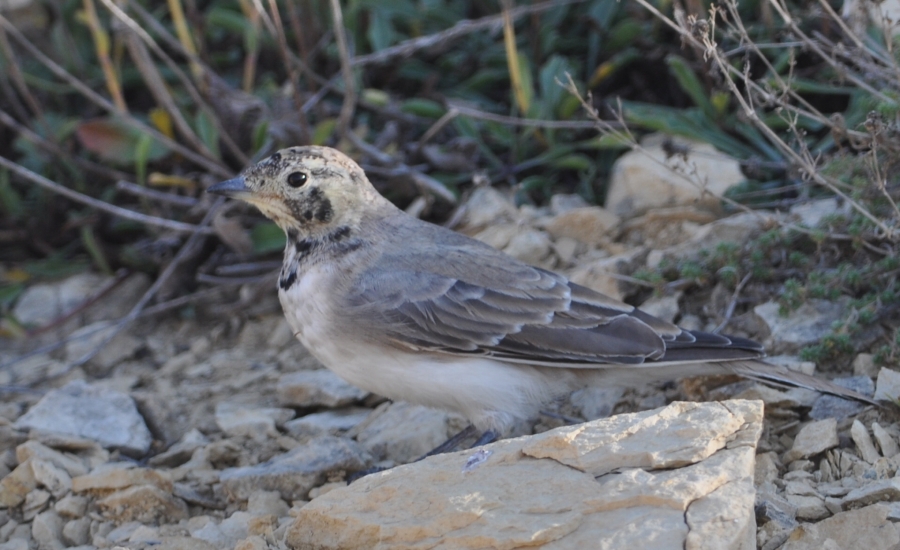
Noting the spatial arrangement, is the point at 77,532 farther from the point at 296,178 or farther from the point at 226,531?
the point at 296,178

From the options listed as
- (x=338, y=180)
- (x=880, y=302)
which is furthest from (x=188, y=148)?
(x=880, y=302)

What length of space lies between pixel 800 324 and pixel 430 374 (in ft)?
5.75

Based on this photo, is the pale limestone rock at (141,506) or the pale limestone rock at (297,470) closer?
the pale limestone rock at (141,506)

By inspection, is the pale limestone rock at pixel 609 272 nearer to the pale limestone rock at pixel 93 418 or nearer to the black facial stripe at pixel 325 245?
the black facial stripe at pixel 325 245

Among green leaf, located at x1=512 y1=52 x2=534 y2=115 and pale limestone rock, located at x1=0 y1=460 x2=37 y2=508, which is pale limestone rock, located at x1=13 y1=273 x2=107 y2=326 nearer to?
pale limestone rock, located at x1=0 y1=460 x2=37 y2=508

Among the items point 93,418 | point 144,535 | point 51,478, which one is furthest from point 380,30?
point 144,535

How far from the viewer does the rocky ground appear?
10.2 ft

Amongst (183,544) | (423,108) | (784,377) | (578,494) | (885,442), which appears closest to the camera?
(578,494)

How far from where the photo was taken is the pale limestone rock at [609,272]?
5.36 m

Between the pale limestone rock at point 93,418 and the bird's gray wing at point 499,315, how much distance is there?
1.37 meters

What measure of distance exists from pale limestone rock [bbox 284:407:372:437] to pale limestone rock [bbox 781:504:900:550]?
2.36m

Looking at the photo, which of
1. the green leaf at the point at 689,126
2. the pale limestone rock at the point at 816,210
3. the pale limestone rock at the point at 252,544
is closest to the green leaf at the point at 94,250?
the green leaf at the point at 689,126

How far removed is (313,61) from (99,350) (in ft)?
8.28

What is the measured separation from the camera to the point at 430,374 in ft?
13.8
